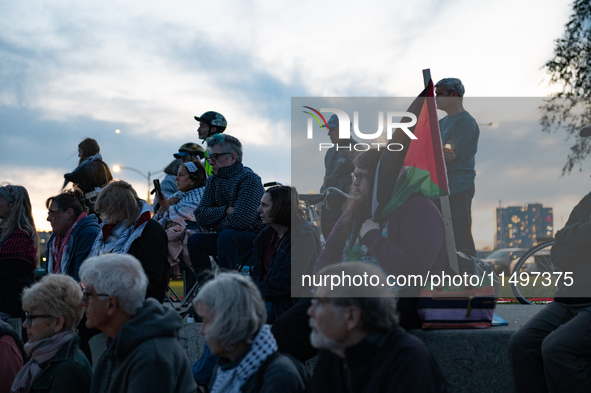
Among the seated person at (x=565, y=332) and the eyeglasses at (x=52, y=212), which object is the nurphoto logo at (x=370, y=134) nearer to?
the seated person at (x=565, y=332)

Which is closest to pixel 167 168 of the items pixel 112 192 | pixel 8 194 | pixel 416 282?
pixel 8 194

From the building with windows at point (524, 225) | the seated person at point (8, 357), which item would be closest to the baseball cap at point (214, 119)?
the building with windows at point (524, 225)

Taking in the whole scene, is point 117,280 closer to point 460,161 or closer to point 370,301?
point 370,301

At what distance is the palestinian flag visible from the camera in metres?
3.73

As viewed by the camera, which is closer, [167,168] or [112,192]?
[112,192]

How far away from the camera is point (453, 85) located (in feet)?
16.7

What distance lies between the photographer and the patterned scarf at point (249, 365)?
106 inches

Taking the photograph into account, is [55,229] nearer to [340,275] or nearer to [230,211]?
[230,211]

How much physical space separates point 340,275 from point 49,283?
1983 mm

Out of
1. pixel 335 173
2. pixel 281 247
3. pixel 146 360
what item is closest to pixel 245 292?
pixel 146 360

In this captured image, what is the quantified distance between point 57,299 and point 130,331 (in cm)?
83

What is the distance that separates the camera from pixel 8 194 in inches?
233

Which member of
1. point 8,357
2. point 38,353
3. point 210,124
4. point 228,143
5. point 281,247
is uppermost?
point 210,124

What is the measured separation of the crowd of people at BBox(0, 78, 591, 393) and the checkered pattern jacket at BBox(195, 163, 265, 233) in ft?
0.04
